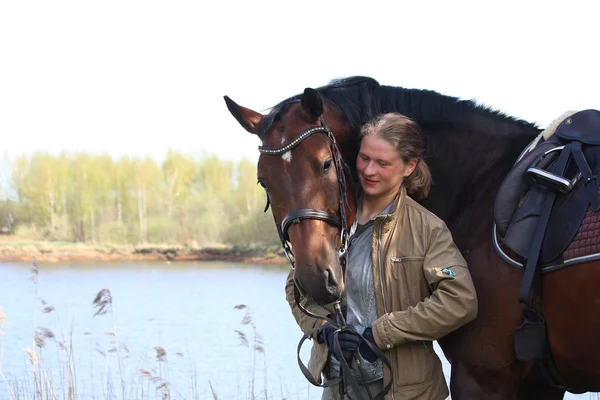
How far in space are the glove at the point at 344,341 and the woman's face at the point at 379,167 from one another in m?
0.61

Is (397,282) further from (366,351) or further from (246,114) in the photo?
(246,114)

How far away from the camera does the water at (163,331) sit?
8312 millimetres

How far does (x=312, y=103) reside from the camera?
291 cm

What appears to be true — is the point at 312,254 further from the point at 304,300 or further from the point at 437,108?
the point at 437,108

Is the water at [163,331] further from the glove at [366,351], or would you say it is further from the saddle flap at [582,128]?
the saddle flap at [582,128]

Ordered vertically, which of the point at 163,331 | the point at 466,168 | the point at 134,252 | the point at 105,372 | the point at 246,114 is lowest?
the point at 134,252

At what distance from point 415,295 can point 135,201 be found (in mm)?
36522

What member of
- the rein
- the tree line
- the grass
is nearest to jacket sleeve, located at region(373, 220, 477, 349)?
the rein

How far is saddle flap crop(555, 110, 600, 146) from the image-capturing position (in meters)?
2.81

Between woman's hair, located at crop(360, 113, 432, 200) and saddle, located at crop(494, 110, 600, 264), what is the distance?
0.36 metres

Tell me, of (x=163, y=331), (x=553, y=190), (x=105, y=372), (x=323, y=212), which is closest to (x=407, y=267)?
(x=323, y=212)

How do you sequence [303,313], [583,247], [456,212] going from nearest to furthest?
[583,247] < [303,313] < [456,212]

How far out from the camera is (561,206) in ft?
9.08

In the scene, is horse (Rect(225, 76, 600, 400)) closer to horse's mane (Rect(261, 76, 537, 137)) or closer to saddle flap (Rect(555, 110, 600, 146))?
horse's mane (Rect(261, 76, 537, 137))
